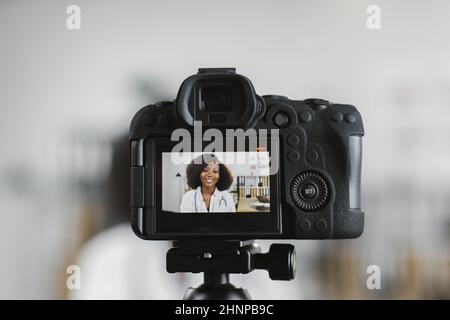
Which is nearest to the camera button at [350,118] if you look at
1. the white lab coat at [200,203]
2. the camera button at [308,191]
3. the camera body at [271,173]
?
the camera body at [271,173]

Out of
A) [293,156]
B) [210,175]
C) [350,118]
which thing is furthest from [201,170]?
[350,118]

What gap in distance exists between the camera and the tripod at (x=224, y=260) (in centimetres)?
85

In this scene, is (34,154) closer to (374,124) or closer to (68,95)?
(68,95)

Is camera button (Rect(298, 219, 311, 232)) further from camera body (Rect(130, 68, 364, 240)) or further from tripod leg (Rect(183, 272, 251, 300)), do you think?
tripod leg (Rect(183, 272, 251, 300))

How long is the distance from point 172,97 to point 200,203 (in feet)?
0.84

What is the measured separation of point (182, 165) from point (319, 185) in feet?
0.71

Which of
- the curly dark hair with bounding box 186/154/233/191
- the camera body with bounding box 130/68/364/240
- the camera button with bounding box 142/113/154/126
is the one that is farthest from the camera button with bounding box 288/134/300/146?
the camera button with bounding box 142/113/154/126

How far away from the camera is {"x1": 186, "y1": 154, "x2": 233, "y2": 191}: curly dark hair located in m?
0.90

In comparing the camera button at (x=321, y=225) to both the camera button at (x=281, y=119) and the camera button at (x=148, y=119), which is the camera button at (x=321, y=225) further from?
the camera button at (x=148, y=119)

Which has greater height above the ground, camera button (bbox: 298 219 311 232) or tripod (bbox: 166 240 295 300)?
camera button (bbox: 298 219 311 232)

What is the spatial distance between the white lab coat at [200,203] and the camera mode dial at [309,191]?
0.10 meters

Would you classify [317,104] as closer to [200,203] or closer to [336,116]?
[336,116]
